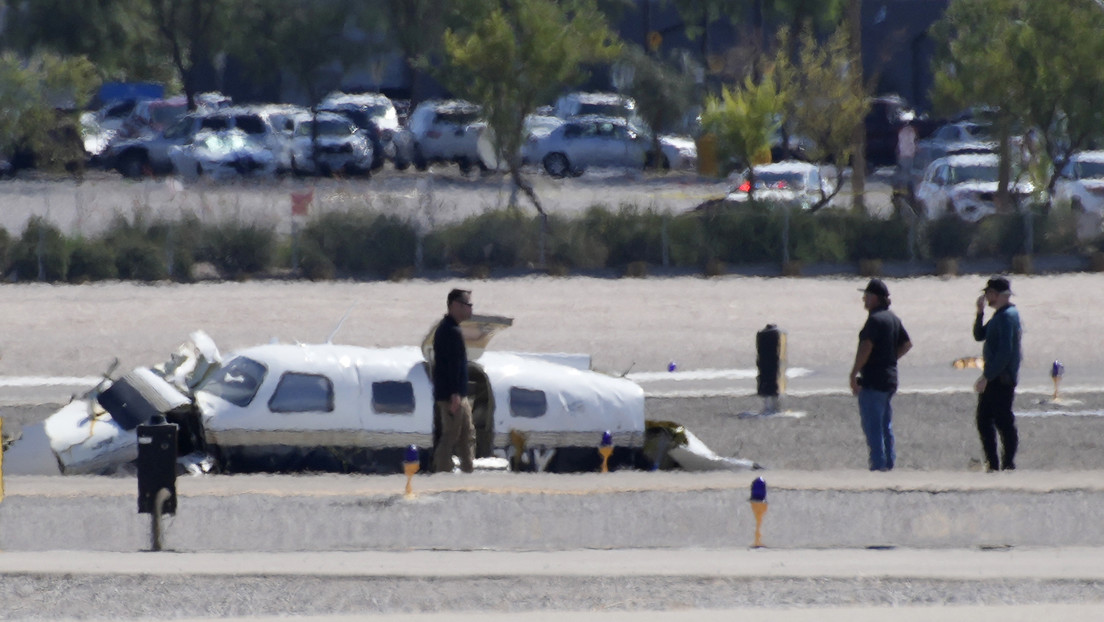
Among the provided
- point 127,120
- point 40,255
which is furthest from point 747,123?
point 127,120

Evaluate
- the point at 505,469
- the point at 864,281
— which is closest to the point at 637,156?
the point at 864,281

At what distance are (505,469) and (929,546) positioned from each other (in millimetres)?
3449

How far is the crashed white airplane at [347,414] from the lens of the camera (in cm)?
1151

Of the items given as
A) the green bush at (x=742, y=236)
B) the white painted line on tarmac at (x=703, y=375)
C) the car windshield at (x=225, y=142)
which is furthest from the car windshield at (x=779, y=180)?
the car windshield at (x=225, y=142)

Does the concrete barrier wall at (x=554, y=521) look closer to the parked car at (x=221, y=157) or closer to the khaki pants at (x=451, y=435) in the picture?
the khaki pants at (x=451, y=435)

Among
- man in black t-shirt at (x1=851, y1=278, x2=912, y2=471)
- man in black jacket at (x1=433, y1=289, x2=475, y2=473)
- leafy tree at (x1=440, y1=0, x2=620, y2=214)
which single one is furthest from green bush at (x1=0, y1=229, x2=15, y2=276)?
man in black t-shirt at (x1=851, y1=278, x2=912, y2=471)

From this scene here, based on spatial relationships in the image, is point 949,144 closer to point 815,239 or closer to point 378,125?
point 378,125

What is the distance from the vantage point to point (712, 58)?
52219 millimetres

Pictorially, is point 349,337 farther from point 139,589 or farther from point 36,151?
point 36,151

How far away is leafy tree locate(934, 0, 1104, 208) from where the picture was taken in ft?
88.0

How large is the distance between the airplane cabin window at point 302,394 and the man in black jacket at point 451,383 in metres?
0.80

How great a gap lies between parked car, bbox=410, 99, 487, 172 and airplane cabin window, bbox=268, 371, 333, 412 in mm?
29551

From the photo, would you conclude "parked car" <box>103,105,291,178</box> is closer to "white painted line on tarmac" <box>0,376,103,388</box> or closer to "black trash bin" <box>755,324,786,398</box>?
"white painted line on tarmac" <box>0,376,103,388</box>

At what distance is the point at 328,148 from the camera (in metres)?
39.5
